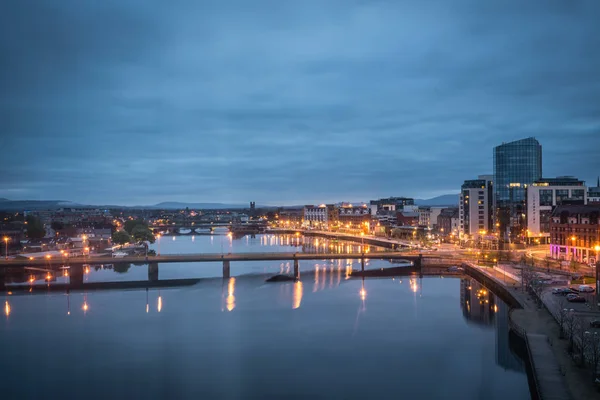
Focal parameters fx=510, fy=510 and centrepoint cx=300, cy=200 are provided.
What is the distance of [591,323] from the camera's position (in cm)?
1681

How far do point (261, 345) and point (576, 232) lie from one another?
24.9m

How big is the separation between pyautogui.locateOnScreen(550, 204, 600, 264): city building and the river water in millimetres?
8027

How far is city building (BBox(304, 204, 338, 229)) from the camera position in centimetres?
10212

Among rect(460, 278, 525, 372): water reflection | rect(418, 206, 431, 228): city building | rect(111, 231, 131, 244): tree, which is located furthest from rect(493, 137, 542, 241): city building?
rect(111, 231, 131, 244): tree

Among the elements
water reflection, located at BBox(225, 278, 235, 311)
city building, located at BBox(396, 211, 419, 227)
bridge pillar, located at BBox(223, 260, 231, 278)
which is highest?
city building, located at BBox(396, 211, 419, 227)

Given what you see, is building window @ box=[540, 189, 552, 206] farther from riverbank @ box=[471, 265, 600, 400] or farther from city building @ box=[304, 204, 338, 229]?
city building @ box=[304, 204, 338, 229]

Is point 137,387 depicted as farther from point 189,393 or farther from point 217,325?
point 217,325

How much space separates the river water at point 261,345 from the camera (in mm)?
15211

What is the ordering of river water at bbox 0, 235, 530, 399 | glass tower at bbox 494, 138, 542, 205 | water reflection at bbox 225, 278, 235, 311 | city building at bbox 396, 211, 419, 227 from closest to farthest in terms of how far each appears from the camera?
river water at bbox 0, 235, 530, 399, water reflection at bbox 225, 278, 235, 311, glass tower at bbox 494, 138, 542, 205, city building at bbox 396, 211, 419, 227

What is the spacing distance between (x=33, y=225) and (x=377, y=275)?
146 feet

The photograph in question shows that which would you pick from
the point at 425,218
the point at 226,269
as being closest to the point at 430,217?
the point at 425,218

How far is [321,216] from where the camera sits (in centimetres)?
10756

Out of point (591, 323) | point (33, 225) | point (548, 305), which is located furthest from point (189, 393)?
point (33, 225)

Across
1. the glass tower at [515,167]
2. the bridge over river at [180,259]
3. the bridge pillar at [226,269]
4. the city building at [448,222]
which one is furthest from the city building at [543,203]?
the bridge pillar at [226,269]
